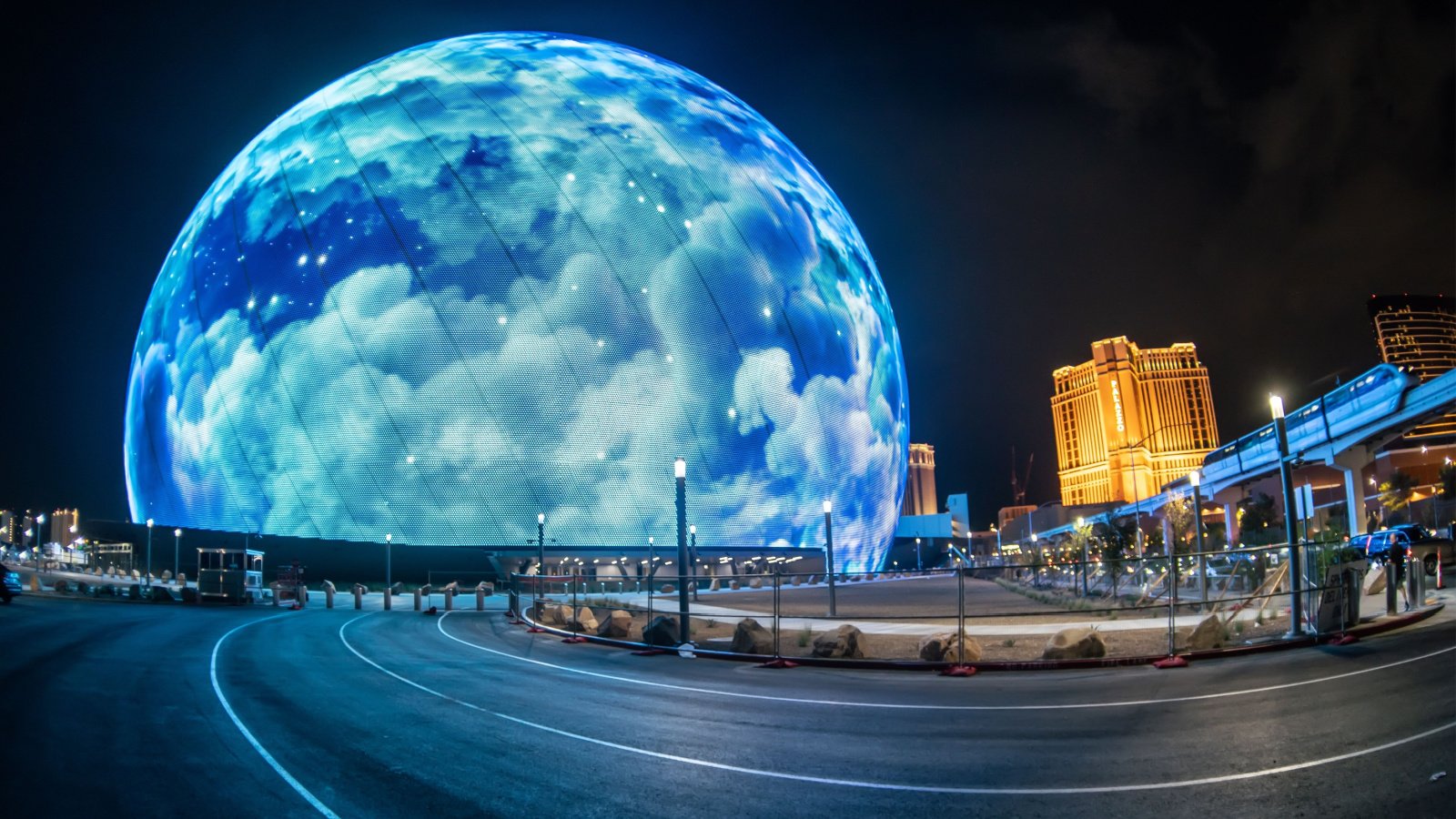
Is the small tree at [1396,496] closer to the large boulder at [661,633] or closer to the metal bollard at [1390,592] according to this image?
the metal bollard at [1390,592]

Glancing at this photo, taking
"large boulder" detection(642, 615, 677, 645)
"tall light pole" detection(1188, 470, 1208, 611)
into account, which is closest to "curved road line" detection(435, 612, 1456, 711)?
"tall light pole" detection(1188, 470, 1208, 611)

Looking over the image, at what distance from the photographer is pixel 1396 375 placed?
38.3m

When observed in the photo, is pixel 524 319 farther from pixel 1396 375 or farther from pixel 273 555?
pixel 1396 375

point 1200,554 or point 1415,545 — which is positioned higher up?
point 1200,554

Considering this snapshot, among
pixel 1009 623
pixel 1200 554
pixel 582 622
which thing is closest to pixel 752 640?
pixel 582 622

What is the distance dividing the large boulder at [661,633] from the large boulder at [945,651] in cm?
555

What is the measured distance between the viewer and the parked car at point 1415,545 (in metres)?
29.5

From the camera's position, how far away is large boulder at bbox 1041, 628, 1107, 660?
12977 millimetres

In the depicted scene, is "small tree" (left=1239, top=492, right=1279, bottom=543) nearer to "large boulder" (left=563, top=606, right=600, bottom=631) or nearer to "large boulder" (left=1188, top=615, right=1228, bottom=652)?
"large boulder" (left=1188, top=615, right=1228, bottom=652)

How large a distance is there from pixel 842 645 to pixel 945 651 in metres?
1.86

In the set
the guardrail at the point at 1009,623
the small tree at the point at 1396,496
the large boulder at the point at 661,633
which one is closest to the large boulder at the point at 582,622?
the guardrail at the point at 1009,623

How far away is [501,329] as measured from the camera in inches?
1367

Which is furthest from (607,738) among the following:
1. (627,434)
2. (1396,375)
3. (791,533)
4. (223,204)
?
(1396,375)

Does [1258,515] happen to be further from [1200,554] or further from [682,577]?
[682,577]
